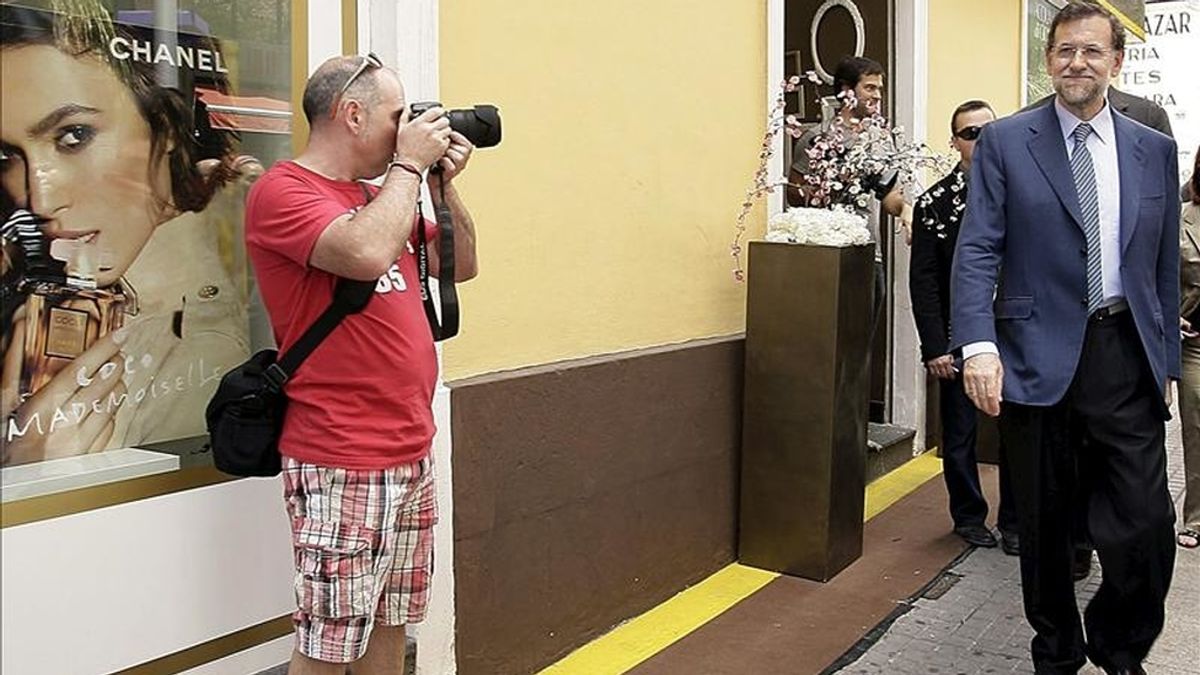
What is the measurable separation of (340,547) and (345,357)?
387mm

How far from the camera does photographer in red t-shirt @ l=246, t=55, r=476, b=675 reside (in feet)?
7.75

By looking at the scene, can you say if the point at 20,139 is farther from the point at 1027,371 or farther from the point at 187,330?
the point at 1027,371

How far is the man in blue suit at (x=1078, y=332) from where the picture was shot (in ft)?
11.1

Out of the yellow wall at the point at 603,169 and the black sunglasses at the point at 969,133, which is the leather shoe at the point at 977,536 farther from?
the black sunglasses at the point at 969,133

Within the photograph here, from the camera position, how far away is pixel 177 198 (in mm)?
2805

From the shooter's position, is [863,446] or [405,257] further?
Result: [863,446]

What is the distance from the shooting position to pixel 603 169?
13.3 ft

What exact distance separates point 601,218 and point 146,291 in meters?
1.71

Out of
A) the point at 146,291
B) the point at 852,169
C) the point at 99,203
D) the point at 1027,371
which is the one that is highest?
the point at 852,169

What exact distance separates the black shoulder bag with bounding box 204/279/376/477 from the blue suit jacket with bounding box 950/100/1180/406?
74.3 inches

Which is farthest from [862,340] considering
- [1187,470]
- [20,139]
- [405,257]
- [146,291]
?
[20,139]

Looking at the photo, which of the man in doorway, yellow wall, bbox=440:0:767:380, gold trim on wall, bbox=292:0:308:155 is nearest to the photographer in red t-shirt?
gold trim on wall, bbox=292:0:308:155

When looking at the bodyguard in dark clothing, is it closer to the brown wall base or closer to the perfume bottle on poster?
the brown wall base

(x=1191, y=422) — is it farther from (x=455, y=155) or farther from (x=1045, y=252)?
(x=455, y=155)
